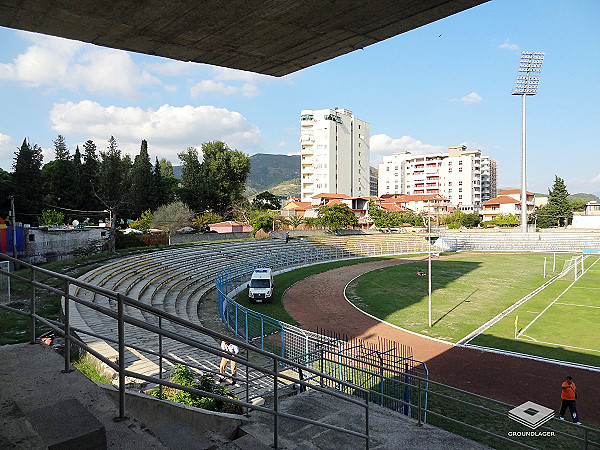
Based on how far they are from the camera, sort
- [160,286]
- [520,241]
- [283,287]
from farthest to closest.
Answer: [520,241] < [283,287] < [160,286]

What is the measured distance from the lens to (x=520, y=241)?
237 ft

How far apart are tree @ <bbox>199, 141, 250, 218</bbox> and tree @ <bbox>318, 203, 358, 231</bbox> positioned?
17.4 metres

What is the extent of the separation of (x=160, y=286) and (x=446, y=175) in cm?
14773

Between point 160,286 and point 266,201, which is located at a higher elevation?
point 266,201

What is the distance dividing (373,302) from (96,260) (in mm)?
18515

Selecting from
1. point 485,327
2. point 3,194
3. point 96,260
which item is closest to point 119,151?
point 3,194

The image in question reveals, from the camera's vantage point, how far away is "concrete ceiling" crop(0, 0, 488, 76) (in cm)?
458

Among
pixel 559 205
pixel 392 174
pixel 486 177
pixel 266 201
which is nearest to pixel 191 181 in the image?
pixel 266 201

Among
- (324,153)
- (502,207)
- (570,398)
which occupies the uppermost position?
(324,153)

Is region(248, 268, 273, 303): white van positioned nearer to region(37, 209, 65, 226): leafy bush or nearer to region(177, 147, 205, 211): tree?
region(37, 209, 65, 226): leafy bush

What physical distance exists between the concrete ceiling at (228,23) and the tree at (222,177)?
67072 millimetres

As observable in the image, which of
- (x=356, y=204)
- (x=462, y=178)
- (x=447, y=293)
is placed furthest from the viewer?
(x=462, y=178)

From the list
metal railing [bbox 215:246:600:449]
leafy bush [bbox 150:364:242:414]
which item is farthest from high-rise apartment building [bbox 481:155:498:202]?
leafy bush [bbox 150:364:242:414]

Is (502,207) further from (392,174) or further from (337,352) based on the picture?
(337,352)
